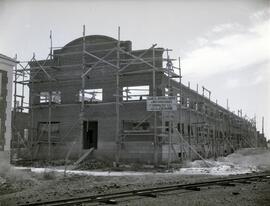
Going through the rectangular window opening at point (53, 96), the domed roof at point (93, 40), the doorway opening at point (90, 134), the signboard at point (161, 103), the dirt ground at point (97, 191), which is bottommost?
the dirt ground at point (97, 191)

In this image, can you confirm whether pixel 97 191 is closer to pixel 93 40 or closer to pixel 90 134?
pixel 90 134

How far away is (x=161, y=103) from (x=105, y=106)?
507cm

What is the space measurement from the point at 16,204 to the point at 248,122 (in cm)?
5653

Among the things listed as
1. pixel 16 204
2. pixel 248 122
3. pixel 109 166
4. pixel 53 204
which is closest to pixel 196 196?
pixel 53 204

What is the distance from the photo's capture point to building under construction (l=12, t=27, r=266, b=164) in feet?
87.2

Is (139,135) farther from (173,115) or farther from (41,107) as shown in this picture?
(41,107)

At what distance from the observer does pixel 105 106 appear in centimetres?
2822

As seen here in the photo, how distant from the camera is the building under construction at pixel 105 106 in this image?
26594mm

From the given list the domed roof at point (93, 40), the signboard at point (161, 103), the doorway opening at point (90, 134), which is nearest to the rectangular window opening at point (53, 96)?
the doorway opening at point (90, 134)

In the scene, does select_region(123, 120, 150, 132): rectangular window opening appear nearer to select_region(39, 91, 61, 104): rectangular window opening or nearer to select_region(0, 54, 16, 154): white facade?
select_region(39, 91, 61, 104): rectangular window opening

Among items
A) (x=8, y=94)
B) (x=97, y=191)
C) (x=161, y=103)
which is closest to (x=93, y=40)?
(x=161, y=103)

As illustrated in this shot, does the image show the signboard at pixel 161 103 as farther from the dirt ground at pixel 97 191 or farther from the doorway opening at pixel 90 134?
the dirt ground at pixel 97 191

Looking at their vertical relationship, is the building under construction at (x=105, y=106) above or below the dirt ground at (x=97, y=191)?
above

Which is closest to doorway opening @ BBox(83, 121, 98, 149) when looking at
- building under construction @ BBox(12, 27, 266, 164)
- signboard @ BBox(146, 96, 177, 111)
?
building under construction @ BBox(12, 27, 266, 164)
